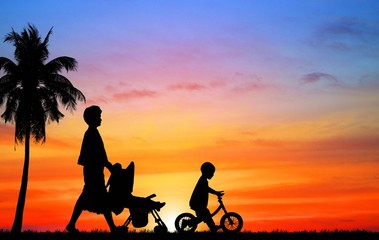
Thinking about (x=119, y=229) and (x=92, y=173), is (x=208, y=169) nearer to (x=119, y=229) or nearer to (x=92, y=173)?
(x=119, y=229)

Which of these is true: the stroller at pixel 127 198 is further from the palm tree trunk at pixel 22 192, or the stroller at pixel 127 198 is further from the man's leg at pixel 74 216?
the palm tree trunk at pixel 22 192

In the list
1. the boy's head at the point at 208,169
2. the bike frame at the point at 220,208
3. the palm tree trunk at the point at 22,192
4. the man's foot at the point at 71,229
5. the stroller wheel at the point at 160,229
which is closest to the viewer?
the man's foot at the point at 71,229

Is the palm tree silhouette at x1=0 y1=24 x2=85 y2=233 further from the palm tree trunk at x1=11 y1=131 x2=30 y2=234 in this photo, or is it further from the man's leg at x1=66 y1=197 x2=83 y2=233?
the man's leg at x1=66 y1=197 x2=83 y2=233

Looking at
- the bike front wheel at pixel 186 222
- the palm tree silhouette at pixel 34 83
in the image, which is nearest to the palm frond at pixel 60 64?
the palm tree silhouette at pixel 34 83

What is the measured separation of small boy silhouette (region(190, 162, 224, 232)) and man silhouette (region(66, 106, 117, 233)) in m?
4.43

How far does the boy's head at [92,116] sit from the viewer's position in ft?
42.0

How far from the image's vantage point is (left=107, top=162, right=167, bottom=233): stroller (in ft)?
43.4

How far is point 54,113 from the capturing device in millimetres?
43781

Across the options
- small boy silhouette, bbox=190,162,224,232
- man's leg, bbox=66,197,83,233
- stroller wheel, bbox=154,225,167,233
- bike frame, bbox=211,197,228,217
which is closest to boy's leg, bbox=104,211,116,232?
man's leg, bbox=66,197,83,233

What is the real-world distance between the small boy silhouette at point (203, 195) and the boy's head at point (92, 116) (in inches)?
184

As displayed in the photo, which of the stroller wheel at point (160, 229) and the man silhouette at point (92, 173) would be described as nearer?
the man silhouette at point (92, 173)

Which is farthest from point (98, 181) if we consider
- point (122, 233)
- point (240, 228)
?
point (240, 228)

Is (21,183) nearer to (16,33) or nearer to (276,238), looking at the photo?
(16,33)

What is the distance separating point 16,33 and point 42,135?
7.90 metres
